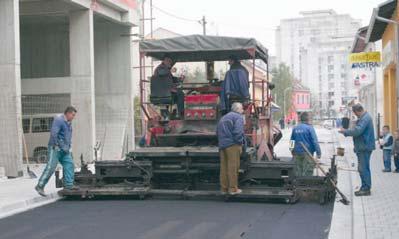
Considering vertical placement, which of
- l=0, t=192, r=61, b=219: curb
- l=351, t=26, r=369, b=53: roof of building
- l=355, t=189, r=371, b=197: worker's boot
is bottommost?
l=0, t=192, r=61, b=219: curb

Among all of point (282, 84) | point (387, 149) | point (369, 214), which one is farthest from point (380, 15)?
point (282, 84)

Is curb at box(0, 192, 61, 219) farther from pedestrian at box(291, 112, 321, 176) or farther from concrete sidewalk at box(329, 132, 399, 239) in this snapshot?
concrete sidewalk at box(329, 132, 399, 239)

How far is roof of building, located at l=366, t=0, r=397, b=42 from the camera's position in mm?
22069

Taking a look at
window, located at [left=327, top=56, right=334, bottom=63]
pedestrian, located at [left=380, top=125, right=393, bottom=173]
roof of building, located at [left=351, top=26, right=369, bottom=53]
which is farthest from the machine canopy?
window, located at [left=327, top=56, right=334, bottom=63]

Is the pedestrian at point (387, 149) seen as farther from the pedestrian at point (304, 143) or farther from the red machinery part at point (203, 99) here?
the red machinery part at point (203, 99)

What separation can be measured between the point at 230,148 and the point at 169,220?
88.2 inches

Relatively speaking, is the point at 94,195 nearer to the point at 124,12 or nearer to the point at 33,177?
the point at 33,177

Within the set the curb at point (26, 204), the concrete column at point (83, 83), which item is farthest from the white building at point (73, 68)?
the curb at point (26, 204)

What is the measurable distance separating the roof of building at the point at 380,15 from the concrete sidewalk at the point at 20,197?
44.1 feet

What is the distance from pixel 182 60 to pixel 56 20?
Answer: 13.3 m

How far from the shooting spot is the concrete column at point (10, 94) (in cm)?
1664

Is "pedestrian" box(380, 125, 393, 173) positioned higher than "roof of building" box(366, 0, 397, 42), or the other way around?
"roof of building" box(366, 0, 397, 42)

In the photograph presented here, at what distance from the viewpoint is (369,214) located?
9398 mm

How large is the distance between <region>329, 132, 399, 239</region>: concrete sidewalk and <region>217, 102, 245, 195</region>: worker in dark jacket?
1861mm
